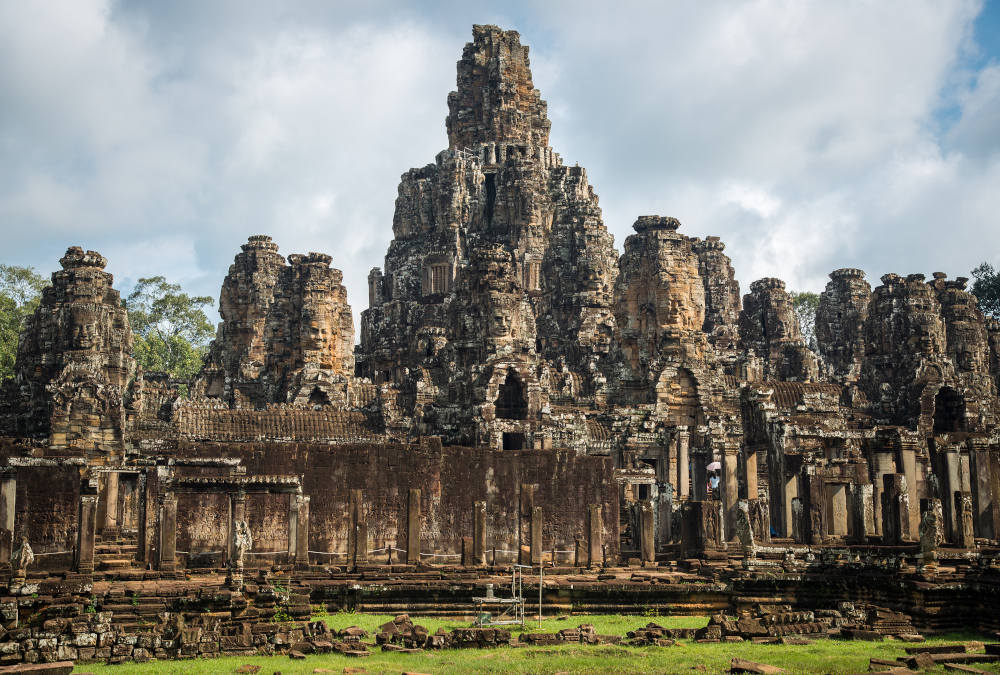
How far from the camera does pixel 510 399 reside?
35219mm

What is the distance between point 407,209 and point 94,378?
1260 inches

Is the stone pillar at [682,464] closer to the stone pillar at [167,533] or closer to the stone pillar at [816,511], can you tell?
the stone pillar at [816,511]

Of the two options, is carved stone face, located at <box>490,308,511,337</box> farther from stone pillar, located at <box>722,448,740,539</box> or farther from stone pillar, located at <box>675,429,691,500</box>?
stone pillar, located at <box>722,448,740,539</box>

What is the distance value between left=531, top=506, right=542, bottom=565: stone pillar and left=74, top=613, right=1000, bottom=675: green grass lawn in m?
6.11

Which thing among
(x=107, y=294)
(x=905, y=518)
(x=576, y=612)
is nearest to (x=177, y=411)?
(x=107, y=294)

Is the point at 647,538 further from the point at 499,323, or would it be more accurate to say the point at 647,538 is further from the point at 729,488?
the point at 499,323

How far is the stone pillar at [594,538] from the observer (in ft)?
79.7

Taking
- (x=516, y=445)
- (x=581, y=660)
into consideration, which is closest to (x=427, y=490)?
(x=516, y=445)

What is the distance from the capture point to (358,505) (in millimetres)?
22984

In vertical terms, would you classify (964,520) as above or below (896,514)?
below

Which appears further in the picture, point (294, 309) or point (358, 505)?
point (294, 309)

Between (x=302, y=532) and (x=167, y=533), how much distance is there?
270cm

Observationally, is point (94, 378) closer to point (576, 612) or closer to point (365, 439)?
point (365, 439)

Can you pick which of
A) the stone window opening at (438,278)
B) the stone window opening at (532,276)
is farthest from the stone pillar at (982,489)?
the stone window opening at (438,278)
